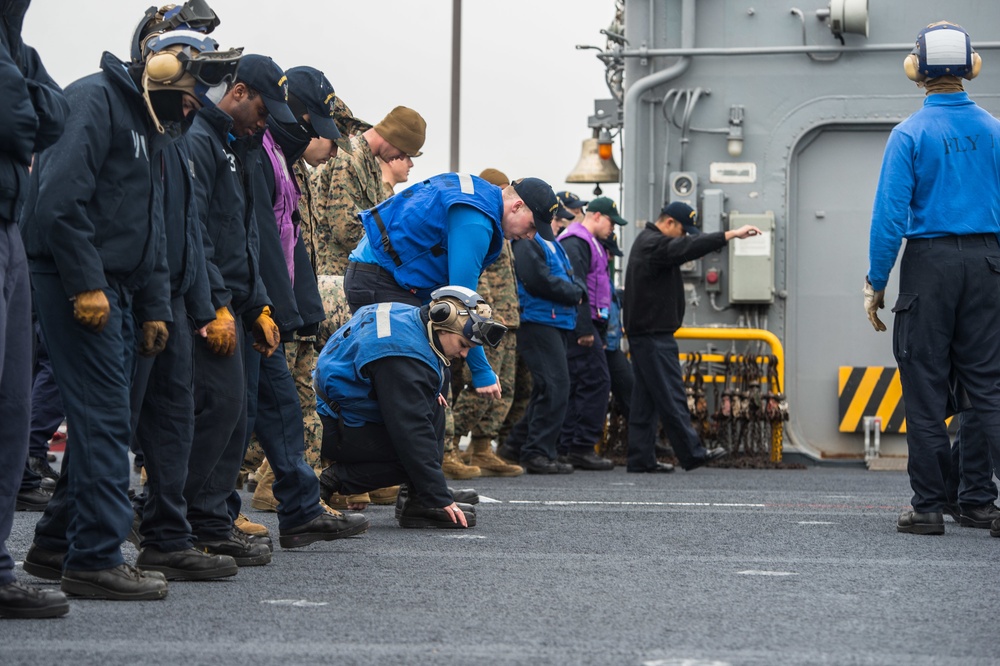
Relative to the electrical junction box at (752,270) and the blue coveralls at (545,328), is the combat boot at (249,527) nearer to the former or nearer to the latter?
the blue coveralls at (545,328)

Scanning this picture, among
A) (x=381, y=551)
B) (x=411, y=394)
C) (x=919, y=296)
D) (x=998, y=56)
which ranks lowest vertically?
(x=381, y=551)

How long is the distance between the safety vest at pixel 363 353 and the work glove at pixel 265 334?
1071mm

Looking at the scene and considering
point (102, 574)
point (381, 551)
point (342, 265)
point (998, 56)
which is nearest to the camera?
point (102, 574)

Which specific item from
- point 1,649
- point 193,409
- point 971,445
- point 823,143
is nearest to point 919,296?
point 971,445

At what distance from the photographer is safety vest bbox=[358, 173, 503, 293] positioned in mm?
6902

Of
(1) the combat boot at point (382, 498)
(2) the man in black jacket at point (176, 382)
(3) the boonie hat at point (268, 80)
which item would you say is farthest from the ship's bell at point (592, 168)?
(2) the man in black jacket at point (176, 382)

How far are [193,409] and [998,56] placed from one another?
28.6 feet

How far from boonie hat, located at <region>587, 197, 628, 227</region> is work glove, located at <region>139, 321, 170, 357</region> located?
7.25 metres

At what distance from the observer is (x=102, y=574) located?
456 cm

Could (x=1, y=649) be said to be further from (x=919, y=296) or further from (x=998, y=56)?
(x=998, y=56)

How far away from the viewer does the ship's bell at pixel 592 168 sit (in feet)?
45.3

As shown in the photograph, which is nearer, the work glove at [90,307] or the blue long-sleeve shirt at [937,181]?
the work glove at [90,307]

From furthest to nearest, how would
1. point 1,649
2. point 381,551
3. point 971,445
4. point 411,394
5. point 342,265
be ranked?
1. point 342,265
2. point 971,445
3. point 411,394
4. point 381,551
5. point 1,649

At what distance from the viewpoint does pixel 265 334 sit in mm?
5570
